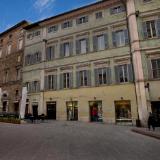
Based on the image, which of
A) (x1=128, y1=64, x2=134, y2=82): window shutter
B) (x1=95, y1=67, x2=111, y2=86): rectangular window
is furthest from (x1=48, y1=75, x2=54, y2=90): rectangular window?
(x1=128, y1=64, x2=134, y2=82): window shutter

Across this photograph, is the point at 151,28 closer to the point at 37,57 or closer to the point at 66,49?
the point at 66,49

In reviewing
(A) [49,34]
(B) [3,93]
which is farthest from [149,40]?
(B) [3,93]

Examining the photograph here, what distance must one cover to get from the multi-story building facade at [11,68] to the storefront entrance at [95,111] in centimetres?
1260

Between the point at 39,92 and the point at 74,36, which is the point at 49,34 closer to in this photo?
the point at 74,36

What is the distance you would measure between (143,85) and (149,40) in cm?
491

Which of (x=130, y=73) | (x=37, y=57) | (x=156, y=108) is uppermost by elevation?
(x=37, y=57)

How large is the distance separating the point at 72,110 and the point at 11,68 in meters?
15.0

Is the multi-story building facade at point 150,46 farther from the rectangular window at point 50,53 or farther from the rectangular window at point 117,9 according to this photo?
the rectangular window at point 50,53

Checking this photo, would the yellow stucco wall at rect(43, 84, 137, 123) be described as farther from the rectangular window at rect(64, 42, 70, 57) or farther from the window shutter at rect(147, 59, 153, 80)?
the rectangular window at rect(64, 42, 70, 57)

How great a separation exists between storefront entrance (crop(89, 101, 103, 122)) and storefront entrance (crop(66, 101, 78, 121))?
205 cm

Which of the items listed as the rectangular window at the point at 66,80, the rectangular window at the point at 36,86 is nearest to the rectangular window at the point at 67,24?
the rectangular window at the point at 66,80

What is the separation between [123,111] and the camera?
20.0 metres

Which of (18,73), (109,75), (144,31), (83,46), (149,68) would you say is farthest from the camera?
(18,73)

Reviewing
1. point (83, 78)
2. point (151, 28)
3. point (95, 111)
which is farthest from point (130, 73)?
point (95, 111)
